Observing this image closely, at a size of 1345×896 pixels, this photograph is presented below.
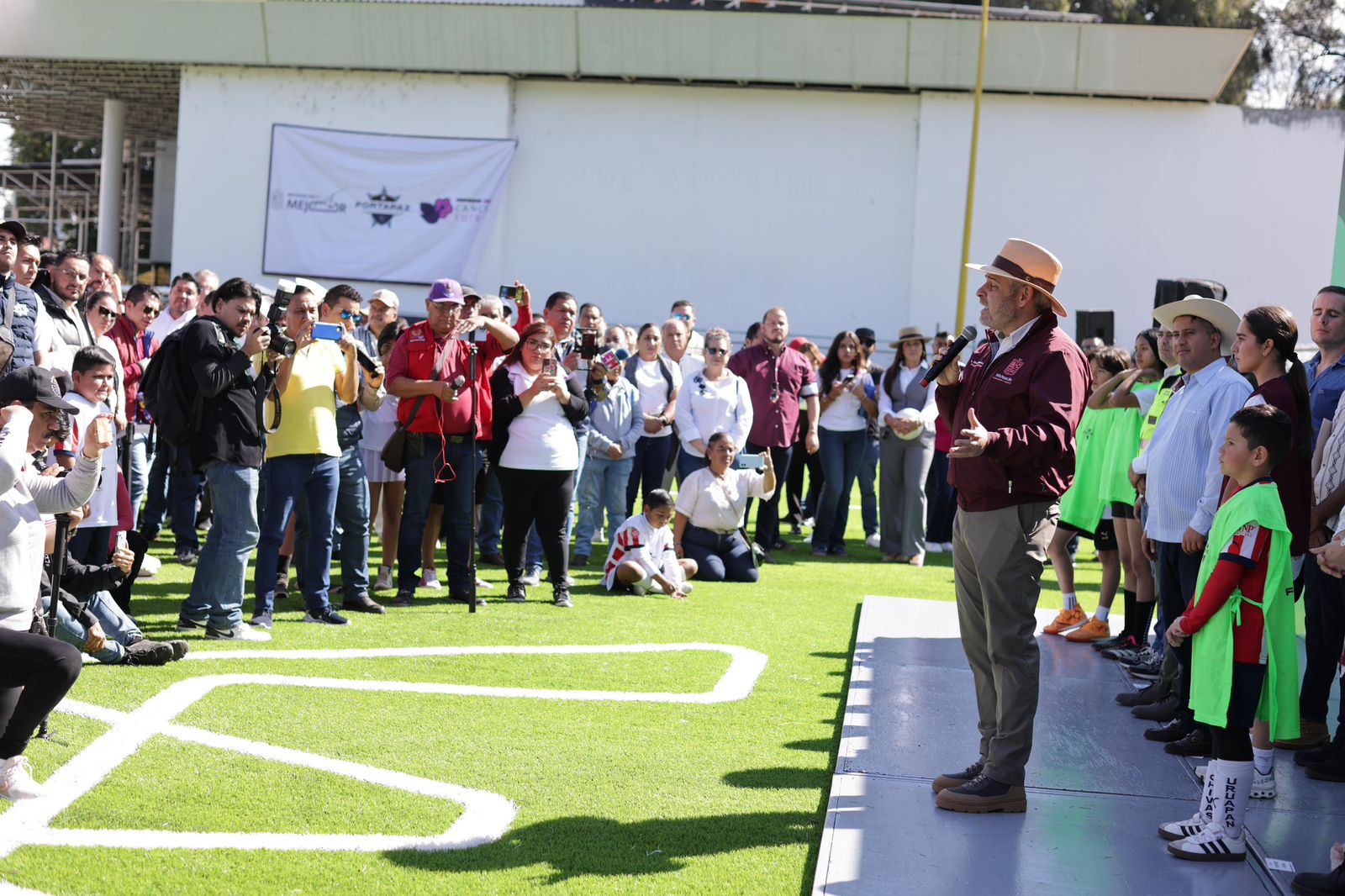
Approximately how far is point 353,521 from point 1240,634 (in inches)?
210

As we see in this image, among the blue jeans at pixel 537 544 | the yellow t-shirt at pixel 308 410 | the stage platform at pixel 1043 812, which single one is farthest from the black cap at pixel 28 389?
the blue jeans at pixel 537 544

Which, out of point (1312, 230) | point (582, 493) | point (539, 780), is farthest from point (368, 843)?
point (1312, 230)

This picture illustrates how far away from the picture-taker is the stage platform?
4.26 m

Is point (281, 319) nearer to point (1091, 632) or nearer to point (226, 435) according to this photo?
point (226, 435)

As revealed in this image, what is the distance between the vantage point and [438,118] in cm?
2536

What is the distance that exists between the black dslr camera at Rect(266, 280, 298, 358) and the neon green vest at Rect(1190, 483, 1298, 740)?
4743mm

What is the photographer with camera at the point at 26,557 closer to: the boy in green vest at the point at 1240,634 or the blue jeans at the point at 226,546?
the blue jeans at the point at 226,546

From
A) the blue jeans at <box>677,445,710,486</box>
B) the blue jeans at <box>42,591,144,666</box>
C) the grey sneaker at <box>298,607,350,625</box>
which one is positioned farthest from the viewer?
the blue jeans at <box>677,445,710,486</box>

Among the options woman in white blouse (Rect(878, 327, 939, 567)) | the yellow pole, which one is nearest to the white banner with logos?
the yellow pole

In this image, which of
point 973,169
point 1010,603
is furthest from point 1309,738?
point 973,169

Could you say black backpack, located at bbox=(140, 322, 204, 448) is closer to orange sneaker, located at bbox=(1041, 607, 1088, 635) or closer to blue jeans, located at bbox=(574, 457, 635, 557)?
blue jeans, located at bbox=(574, 457, 635, 557)

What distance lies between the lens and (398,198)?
81.9 ft

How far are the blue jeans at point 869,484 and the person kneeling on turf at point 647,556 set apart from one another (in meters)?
3.69

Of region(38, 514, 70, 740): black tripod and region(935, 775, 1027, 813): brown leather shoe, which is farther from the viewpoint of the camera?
region(38, 514, 70, 740): black tripod
